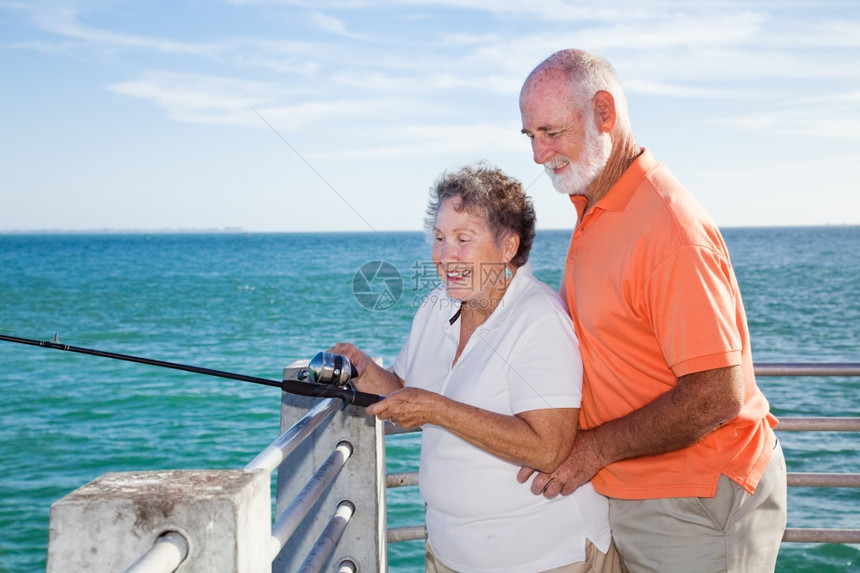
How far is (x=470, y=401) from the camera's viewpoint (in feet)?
7.40

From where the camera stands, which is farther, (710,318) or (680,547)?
(680,547)

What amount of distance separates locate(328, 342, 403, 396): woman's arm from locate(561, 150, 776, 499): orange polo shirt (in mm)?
757

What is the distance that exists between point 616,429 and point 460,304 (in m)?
0.67

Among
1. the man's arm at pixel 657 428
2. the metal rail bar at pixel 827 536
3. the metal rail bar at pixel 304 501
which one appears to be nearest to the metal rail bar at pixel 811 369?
the metal rail bar at pixel 827 536

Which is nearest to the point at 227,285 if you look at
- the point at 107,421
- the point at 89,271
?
the point at 89,271

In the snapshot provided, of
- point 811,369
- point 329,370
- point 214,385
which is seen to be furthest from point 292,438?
point 214,385

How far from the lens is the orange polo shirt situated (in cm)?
200

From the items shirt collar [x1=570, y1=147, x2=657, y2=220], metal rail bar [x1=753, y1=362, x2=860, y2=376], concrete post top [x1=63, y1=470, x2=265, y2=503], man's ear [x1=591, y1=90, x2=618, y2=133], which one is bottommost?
metal rail bar [x1=753, y1=362, x2=860, y2=376]

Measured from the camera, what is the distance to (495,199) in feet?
7.75

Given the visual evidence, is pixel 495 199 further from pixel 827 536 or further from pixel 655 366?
pixel 827 536

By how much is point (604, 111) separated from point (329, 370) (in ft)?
3.79

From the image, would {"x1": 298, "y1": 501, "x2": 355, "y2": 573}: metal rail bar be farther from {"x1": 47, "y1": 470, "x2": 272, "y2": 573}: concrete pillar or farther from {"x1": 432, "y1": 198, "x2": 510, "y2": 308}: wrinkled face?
{"x1": 432, "y1": 198, "x2": 510, "y2": 308}: wrinkled face

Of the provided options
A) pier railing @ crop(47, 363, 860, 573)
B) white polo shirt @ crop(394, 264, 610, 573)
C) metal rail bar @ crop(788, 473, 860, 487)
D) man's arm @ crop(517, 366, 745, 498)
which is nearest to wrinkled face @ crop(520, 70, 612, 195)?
white polo shirt @ crop(394, 264, 610, 573)

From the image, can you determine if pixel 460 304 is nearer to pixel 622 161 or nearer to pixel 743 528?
pixel 622 161
